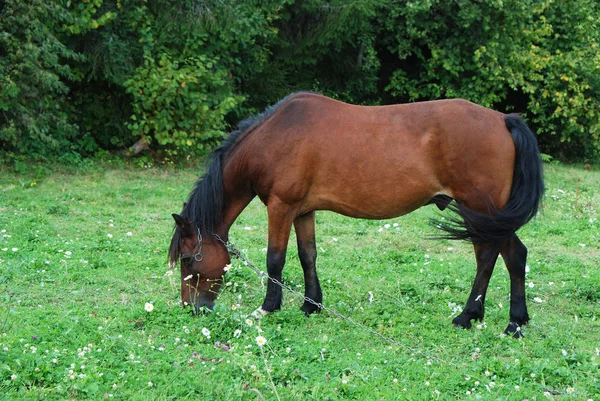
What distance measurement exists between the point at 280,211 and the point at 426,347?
5.24 ft

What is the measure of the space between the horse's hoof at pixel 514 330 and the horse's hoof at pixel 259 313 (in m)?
1.90

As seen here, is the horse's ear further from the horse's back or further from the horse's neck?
the horse's back

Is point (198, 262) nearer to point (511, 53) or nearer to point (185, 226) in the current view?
point (185, 226)

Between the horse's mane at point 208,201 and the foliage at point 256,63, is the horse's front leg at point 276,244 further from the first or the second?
the foliage at point 256,63

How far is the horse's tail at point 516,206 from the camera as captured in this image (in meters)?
5.35

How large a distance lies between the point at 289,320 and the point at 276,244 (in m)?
0.65

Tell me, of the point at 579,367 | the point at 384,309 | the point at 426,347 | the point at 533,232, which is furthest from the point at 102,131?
the point at 579,367

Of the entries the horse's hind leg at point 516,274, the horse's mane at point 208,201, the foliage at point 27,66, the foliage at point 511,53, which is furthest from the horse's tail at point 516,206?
the foliage at point 511,53

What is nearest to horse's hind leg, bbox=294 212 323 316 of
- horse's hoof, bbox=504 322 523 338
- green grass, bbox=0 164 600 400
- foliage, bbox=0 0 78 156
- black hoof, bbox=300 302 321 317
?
black hoof, bbox=300 302 321 317

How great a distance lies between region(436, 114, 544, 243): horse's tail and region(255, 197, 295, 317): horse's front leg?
124cm

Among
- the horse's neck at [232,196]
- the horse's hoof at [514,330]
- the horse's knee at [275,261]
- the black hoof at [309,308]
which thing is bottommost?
the black hoof at [309,308]

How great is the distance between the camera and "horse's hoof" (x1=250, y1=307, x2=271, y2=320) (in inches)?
216

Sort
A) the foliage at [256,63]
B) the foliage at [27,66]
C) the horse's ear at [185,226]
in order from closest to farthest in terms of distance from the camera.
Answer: the horse's ear at [185,226]
the foliage at [27,66]
the foliage at [256,63]

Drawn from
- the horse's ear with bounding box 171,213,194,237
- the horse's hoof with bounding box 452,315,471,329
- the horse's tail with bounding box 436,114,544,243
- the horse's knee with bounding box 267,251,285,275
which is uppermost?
the horse's tail with bounding box 436,114,544,243
